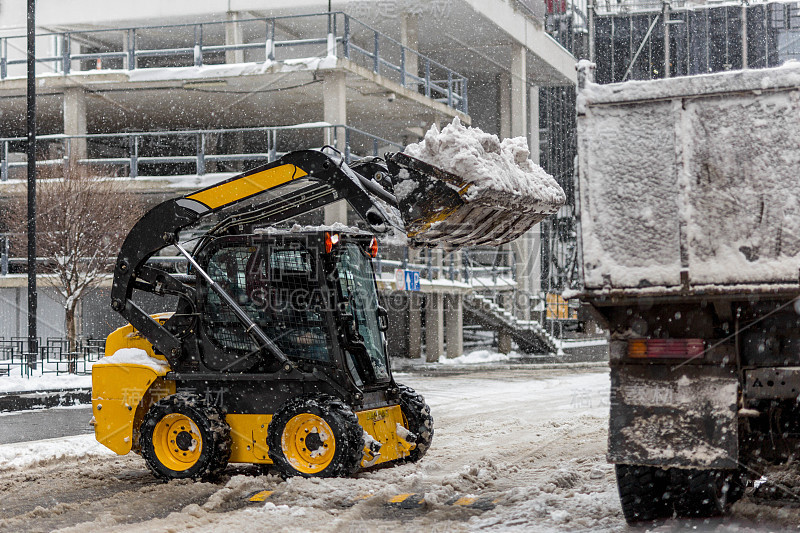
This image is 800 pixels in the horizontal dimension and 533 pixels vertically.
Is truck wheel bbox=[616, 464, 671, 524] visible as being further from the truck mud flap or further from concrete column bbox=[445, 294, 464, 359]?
concrete column bbox=[445, 294, 464, 359]

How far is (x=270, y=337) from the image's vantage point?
873cm

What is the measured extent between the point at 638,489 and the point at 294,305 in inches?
139

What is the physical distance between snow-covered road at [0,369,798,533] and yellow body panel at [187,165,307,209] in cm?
233

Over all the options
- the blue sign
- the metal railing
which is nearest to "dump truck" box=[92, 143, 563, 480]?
the blue sign

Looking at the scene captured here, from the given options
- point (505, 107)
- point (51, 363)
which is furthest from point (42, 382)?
point (505, 107)

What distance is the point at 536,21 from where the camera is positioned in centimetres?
3509

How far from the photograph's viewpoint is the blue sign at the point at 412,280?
25531mm

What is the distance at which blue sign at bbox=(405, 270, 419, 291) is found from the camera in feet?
83.8

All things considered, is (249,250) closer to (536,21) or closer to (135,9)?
(135,9)

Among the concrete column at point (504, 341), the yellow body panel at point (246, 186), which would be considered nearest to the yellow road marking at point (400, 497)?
the yellow body panel at point (246, 186)

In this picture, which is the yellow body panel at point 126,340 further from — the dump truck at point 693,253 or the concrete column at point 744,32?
the concrete column at point 744,32

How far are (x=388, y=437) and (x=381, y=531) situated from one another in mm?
2269

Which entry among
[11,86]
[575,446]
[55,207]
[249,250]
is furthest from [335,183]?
[11,86]

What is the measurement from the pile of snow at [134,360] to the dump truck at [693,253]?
4.41 metres
